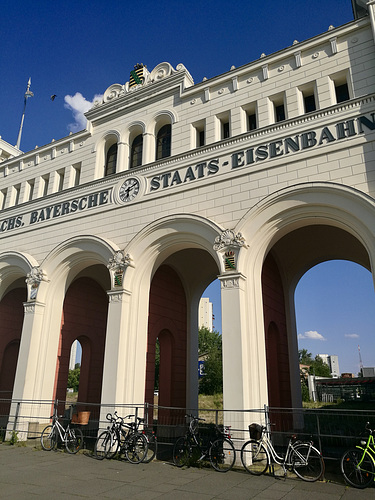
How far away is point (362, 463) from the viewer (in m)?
7.77

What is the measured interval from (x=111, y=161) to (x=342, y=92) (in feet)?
34.0

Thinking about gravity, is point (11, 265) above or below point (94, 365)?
above

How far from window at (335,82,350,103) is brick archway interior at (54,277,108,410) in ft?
47.6

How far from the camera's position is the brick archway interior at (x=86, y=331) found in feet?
60.4

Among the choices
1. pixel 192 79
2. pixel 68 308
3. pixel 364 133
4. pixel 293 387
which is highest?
pixel 192 79

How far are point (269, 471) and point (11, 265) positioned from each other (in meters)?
14.8

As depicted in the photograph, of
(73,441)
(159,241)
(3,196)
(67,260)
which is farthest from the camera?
(3,196)

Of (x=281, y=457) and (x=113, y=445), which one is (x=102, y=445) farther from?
(x=281, y=457)

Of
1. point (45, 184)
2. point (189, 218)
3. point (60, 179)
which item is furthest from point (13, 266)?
point (189, 218)

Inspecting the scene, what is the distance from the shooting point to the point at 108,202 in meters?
16.0

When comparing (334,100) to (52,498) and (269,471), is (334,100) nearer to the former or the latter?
(269,471)

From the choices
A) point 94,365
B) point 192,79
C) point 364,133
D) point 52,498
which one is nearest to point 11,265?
point 94,365

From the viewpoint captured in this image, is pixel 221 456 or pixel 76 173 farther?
pixel 76 173

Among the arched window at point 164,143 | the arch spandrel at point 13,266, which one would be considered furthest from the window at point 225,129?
the arch spandrel at point 13,266
